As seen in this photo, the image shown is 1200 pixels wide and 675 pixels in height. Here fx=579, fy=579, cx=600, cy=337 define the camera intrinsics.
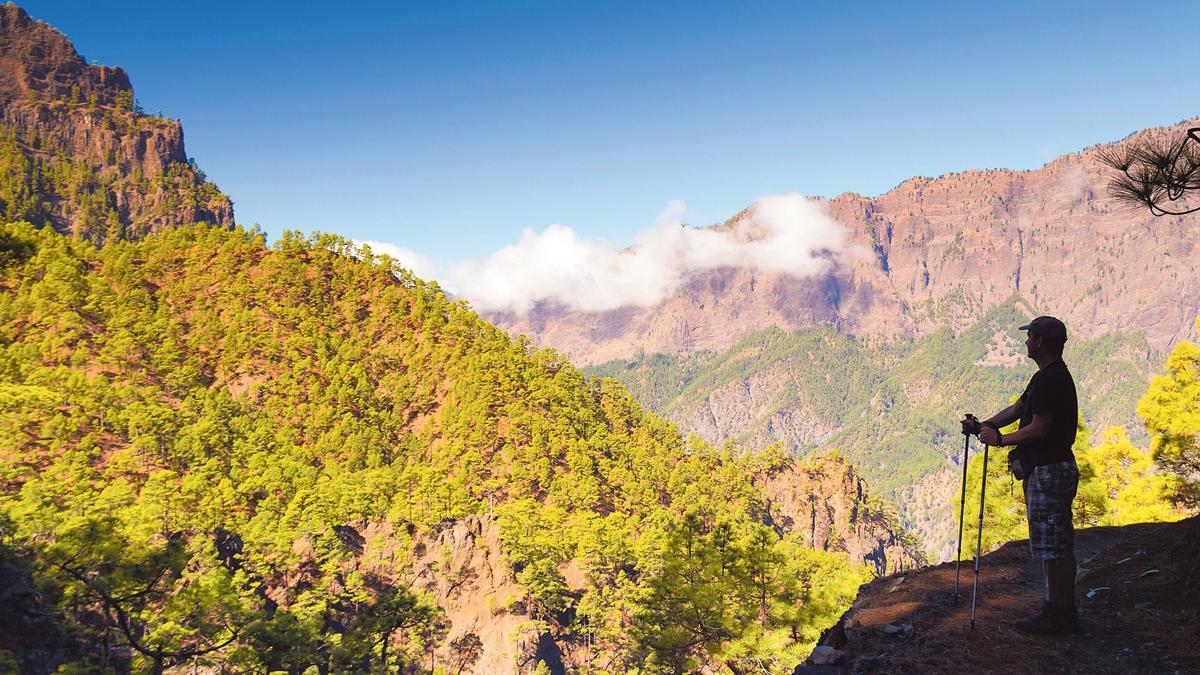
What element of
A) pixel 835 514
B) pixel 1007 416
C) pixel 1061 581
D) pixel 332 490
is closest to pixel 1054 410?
pixel 1007 416

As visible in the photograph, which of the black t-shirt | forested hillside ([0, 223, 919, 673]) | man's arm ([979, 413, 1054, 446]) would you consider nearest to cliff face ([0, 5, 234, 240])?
forested hillside ([0, 223, 919, 673])

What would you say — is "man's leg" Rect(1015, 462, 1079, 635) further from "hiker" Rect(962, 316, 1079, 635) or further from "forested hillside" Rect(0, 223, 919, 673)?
"forested hillside" Rect(0, 223, 919, 673)

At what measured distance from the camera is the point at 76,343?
63.8m

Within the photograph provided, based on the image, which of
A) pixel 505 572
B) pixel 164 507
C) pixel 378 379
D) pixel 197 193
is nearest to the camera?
pixel 164 507

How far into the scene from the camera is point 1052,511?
6.91 meters

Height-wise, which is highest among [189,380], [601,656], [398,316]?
[398,316]

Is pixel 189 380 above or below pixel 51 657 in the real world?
above

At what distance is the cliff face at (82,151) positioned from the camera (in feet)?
463

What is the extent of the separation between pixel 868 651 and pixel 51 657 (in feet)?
152

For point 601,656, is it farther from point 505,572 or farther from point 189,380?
point 189,380

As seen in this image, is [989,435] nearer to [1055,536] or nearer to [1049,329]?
[1055,536]

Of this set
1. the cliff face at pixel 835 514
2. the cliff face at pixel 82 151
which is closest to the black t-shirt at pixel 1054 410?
the cliff face at pixel 835 514

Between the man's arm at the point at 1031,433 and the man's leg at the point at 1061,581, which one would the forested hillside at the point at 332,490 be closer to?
the man's leg at the point at 1061,581

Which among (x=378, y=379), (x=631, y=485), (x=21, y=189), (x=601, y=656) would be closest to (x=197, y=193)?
(x=21, y=189)
